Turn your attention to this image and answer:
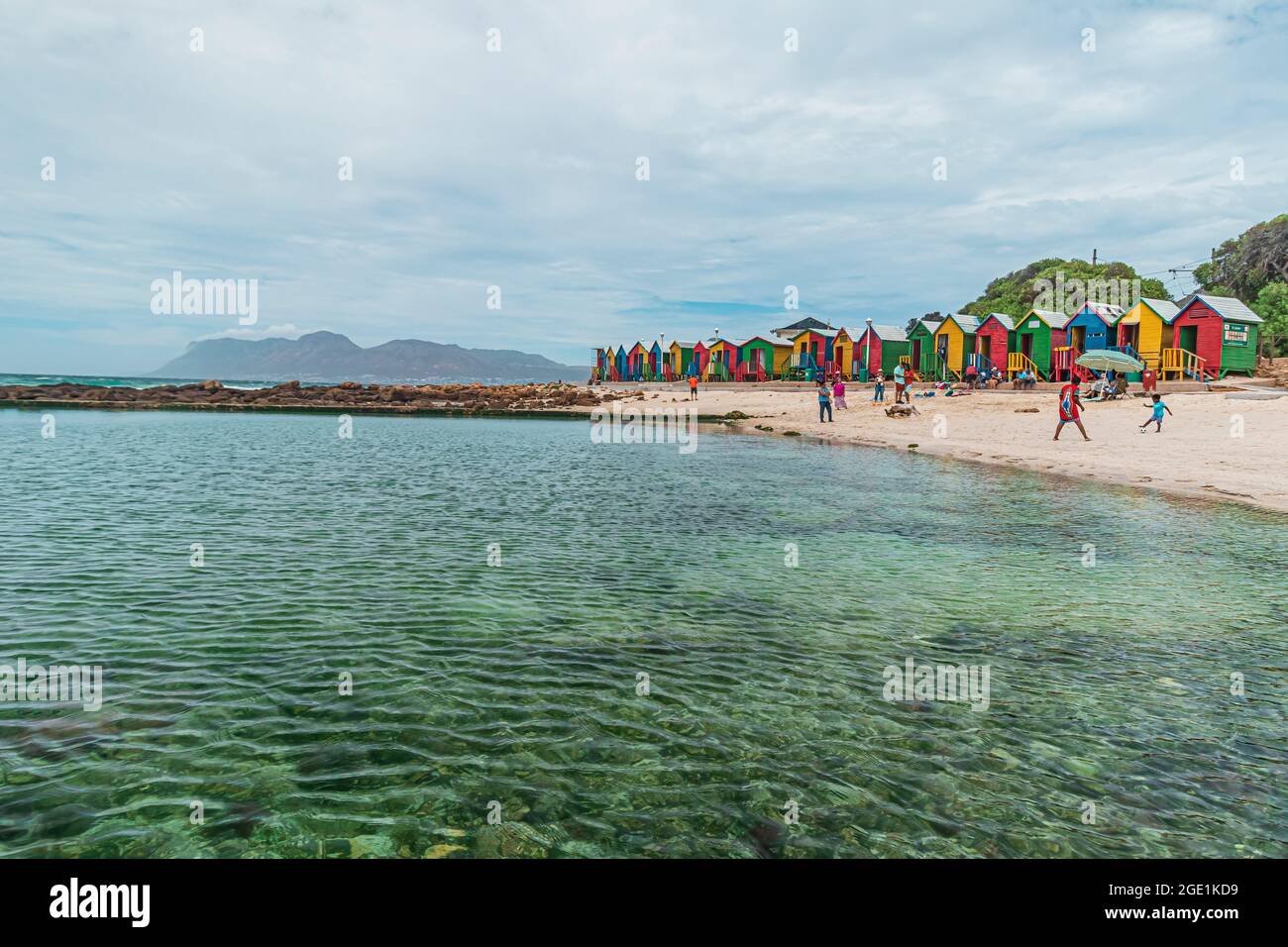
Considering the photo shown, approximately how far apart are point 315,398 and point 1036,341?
7158cm

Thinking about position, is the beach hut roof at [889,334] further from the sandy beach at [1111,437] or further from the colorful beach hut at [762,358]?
the sandy beach at [1111,437]

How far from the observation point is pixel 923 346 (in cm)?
6506

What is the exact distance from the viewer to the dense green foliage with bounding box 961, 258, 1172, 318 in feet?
273

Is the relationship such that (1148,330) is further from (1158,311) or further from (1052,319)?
(1052,319)

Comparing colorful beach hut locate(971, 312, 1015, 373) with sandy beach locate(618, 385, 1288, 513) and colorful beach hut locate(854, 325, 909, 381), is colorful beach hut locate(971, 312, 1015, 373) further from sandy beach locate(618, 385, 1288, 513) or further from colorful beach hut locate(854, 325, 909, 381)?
colorful beach hut locate(854, 325, 909, 381)

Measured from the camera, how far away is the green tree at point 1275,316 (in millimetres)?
58812

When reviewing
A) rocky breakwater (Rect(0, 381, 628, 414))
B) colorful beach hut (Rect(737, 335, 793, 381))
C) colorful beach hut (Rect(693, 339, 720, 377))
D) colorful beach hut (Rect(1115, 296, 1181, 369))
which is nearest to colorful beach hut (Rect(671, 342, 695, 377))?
colorful beach hut (Rect(693, 339, 720, 377))

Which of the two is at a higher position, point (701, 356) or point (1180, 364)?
point (701, 356)

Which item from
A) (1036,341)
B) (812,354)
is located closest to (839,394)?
(1036,341)

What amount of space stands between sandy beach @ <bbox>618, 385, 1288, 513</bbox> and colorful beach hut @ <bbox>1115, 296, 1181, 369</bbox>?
8.02 metres

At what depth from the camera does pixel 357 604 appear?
31.9 feet
